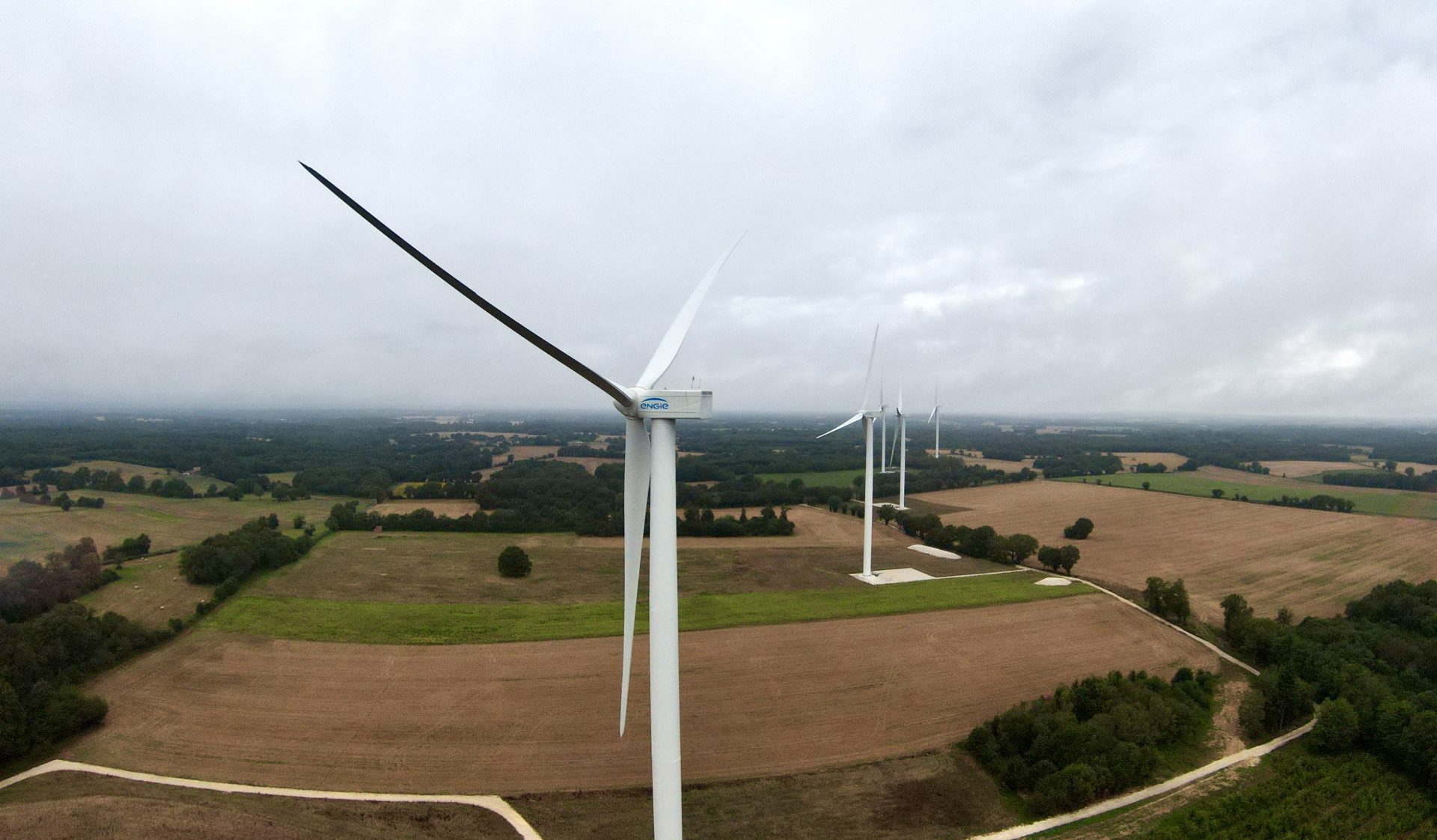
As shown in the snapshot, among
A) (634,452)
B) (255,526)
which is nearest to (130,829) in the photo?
(634,452)

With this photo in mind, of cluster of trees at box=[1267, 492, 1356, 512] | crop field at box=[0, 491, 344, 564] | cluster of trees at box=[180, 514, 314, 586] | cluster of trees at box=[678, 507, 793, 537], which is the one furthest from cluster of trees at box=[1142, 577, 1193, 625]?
crop field at box=[0, 491, 344, 564]

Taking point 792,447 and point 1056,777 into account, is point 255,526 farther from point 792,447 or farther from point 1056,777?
point 792,447

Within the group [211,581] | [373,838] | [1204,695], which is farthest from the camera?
[211,581]

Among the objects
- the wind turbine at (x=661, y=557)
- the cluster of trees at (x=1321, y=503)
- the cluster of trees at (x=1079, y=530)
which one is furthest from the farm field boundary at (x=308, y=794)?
the cluster of trees at (x=1321, y=503)

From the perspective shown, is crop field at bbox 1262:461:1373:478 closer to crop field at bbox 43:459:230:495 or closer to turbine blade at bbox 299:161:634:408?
turbine blade at bbox 299:161:634:408

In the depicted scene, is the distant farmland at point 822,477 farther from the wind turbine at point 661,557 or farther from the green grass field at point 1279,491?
the wind turbine at point 661,557

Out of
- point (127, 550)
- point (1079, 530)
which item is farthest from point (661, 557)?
point (1079, 530)

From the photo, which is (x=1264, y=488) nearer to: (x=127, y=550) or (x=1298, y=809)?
(x=1298, y=809)
